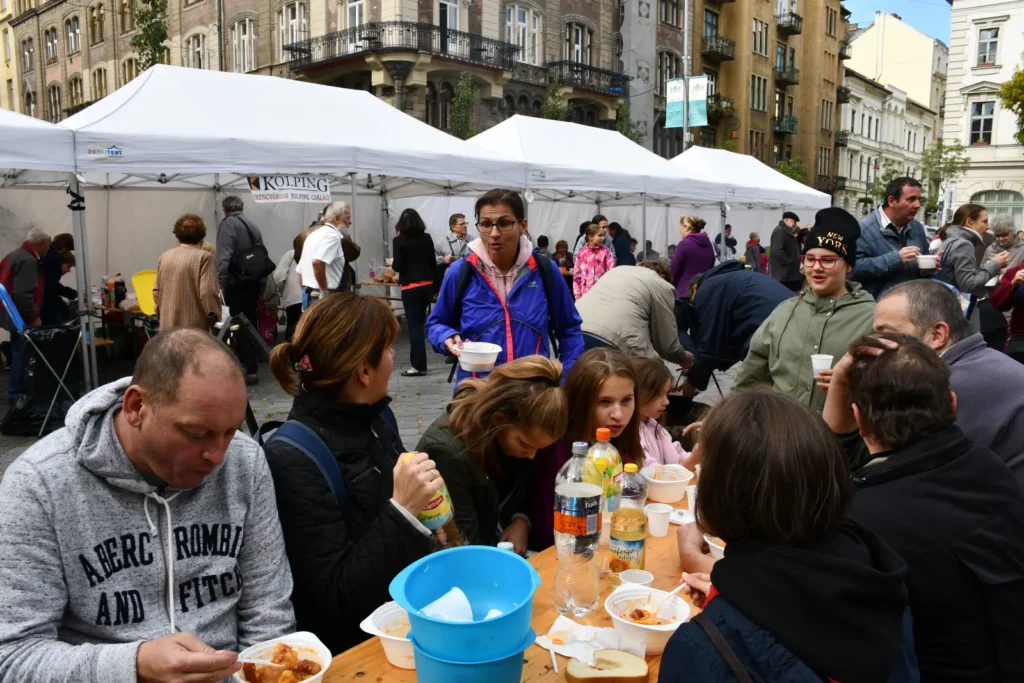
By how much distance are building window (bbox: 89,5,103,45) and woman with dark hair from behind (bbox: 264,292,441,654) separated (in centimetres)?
4086

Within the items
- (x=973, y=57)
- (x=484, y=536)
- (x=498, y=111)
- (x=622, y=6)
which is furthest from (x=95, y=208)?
(x=973, y=57)

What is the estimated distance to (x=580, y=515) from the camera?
218 centimetres

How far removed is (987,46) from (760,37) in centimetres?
1154

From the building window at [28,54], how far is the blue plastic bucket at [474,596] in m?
49.4

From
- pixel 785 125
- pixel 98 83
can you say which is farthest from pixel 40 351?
pixel 785 125

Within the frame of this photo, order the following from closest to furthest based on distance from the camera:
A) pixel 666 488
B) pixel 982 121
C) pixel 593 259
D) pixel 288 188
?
pixel 666 488, pixel 288 188, pixel 593 259, pixel 982 121

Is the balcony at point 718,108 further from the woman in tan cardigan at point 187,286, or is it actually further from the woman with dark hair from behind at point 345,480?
the woman with dark hair from behind at point 345,480

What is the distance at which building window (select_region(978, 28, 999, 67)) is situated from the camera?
39594 mm

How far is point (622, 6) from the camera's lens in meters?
32.9

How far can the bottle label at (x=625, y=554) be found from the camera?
233cm

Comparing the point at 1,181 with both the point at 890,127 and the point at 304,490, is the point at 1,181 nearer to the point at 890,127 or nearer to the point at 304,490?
the point at 304,490

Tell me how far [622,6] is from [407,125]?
26.8 metres

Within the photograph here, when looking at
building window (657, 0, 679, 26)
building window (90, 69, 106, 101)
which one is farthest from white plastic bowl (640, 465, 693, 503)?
building window (90, 69, 106, 101)

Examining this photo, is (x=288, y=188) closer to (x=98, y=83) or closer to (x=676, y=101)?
(x=676, y=101)
